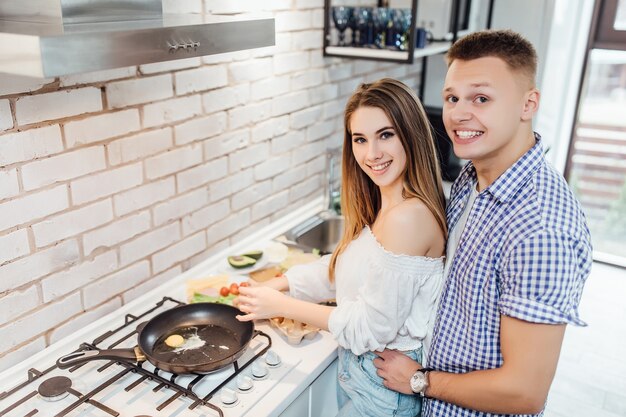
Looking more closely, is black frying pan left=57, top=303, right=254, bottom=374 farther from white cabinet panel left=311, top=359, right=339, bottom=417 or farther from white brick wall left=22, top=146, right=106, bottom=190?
white brick wall left=22, top=146, right=106, bottom=190

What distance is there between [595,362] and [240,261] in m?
1.68

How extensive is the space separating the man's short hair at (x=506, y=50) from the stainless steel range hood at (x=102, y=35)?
1.59ft

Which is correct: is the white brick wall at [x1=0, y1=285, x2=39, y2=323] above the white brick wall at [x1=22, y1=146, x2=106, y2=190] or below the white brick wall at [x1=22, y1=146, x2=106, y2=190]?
below

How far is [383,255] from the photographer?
1.38 metres

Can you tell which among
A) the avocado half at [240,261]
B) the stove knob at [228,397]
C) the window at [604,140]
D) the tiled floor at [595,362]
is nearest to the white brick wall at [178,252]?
the avocado half at [240,261]

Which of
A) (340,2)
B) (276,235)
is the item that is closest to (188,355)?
(276,235)

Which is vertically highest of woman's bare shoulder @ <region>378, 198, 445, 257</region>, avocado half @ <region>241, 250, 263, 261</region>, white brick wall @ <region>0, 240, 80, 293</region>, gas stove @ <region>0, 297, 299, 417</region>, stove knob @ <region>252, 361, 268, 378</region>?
woman's bare shoulder @ <region>378, 198, 445, 257</region>

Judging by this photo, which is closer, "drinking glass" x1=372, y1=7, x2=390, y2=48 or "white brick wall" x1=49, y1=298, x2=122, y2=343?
"white brick wall" x1=49, y1=298, x2=122, y2=343

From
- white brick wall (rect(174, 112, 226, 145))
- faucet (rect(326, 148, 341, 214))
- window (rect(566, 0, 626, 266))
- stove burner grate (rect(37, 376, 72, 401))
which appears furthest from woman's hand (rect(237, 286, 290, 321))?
window (rect(566, 0, 626, 266))

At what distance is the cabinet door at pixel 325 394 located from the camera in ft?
5.08

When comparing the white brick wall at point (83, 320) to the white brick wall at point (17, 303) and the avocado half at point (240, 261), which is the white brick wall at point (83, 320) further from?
the avocado half at point (240, 261)

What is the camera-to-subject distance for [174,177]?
1786mm

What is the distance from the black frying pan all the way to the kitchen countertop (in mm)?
108

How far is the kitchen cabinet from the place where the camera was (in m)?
1.47
